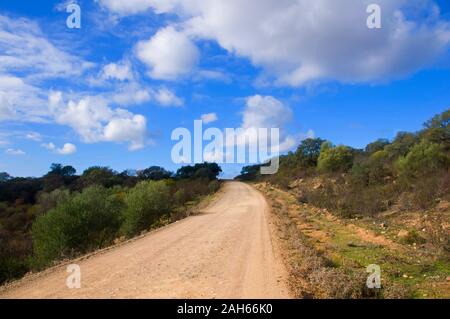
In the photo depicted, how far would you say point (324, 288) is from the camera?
7887 mm

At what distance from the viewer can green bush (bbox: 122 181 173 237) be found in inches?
925

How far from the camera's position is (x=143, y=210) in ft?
79.8

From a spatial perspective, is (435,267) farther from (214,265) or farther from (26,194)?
(26,194)

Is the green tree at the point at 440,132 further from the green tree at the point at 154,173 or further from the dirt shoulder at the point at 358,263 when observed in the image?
the green tree at the point at 154,173

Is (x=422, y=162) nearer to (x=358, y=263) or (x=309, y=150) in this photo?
Result: (x=358, y=263)

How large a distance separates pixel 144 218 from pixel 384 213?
13.6 metres

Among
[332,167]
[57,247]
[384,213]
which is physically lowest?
[57,247]

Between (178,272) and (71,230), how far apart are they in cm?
1213

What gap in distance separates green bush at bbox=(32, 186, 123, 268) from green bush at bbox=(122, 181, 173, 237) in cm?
113

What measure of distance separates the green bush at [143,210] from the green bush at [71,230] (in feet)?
3.70

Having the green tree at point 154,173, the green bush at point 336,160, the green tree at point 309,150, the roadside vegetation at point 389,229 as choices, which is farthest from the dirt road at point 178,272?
the green tree at point 154,173

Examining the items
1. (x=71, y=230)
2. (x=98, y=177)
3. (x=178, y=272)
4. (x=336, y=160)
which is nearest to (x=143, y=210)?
(x=71, y=230)
